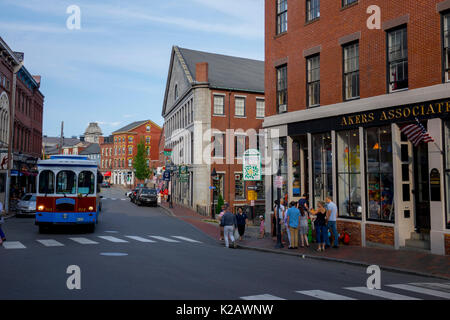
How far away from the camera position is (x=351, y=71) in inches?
666

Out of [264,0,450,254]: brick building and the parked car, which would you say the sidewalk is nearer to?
[264,0,450,254]: brick building

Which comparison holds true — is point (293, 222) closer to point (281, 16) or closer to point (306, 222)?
point (306, 222)

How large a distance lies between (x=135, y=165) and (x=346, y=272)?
7237cm

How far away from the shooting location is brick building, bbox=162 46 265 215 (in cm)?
3909

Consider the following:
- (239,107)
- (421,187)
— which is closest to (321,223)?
(421,187)

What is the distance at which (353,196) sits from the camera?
54.4 ft

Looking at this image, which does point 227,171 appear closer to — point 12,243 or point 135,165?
point 12,243

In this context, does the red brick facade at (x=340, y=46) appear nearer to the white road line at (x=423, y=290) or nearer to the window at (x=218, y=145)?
the white road line at (x=423, y=290)

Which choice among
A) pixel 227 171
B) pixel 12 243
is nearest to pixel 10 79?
pixel 227 171

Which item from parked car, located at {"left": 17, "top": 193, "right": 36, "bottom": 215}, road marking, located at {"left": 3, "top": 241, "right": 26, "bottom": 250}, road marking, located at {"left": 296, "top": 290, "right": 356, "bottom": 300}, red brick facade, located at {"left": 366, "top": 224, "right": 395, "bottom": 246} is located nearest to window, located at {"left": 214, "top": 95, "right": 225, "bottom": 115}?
parked car, located at {"left": 17, "top": 193, "right": 36, "bottom": 215}

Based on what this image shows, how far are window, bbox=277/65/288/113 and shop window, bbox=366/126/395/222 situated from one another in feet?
17.6

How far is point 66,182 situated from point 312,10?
528 inches

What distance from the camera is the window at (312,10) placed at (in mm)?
18609

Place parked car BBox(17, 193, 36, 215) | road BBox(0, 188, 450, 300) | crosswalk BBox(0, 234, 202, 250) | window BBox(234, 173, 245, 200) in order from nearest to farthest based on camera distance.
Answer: road BBox(0, 188, 450, 300) < crosswalk BBox(0, 234, 202, 250) < parked car BBox(17, 193, 36, 215) < window BBox(234, 173, 245, 200)
